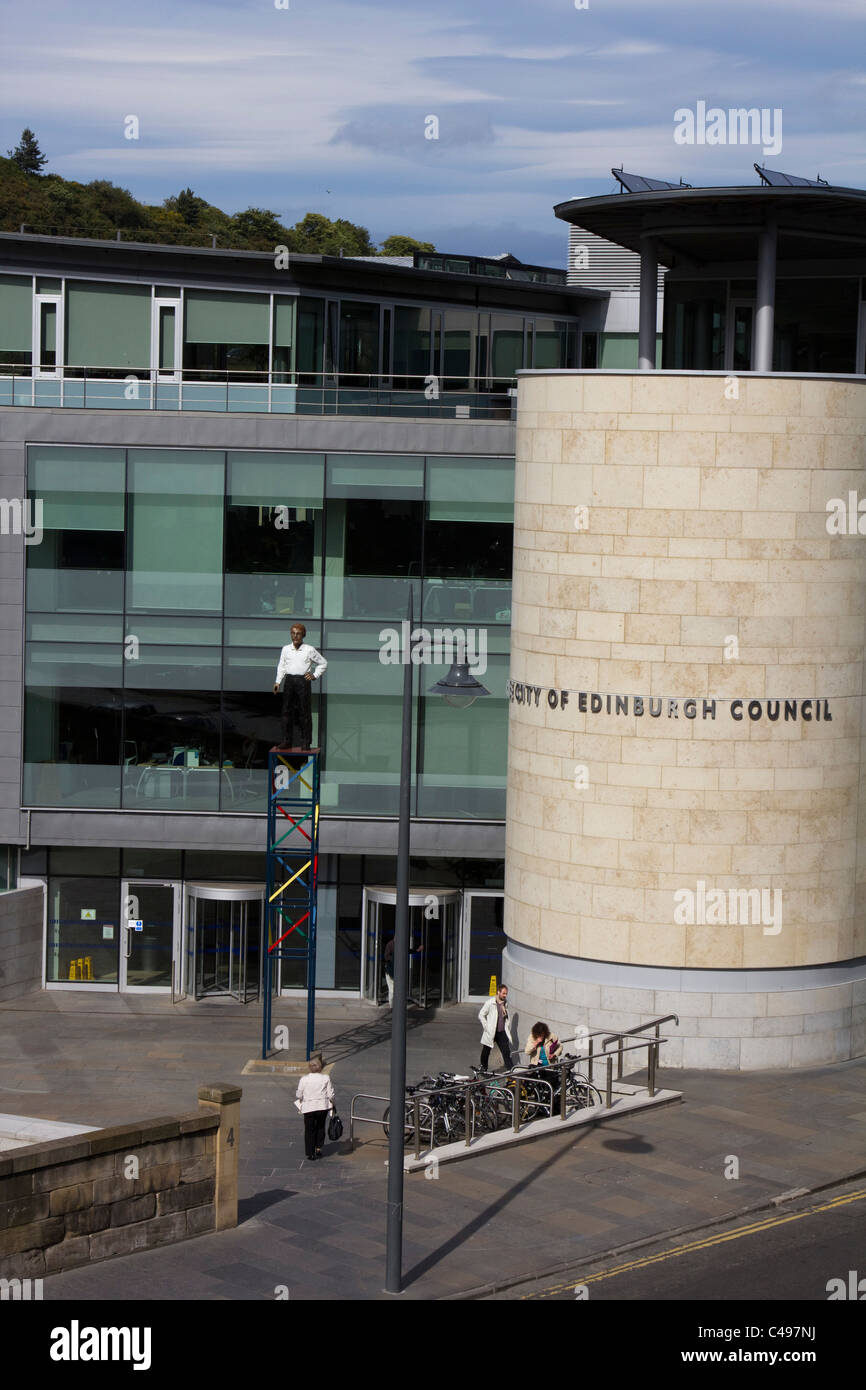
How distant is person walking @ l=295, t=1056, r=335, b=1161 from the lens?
930 inches

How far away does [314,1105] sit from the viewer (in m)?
23.6

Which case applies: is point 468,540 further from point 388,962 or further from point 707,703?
point 388,962

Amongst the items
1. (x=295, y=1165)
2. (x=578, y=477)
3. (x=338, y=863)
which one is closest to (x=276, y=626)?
(x=338, y=863)

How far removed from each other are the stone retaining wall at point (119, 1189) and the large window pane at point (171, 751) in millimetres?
13581

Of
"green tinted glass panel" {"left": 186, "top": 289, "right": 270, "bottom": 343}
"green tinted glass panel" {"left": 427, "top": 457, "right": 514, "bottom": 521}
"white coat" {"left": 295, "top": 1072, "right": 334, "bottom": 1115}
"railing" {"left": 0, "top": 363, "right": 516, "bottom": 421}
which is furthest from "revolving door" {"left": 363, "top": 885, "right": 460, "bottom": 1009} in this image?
"green tinted glass panel" {"left": 186, "top": 289, "right": 270, "bottom": 343}

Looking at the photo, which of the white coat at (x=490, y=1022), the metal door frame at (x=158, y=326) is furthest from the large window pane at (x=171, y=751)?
the white coat at (x=490, y=1022)

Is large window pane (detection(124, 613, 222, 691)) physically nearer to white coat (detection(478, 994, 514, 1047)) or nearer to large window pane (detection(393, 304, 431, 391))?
large window pane (detection(393, 304, 431, 391))

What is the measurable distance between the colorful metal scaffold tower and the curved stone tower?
12.8ft

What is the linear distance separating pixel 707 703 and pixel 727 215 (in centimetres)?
809

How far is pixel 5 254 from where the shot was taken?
121 ft

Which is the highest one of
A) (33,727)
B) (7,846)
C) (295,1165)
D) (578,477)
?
(578,477)

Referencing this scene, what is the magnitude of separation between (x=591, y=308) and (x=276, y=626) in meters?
17.0
